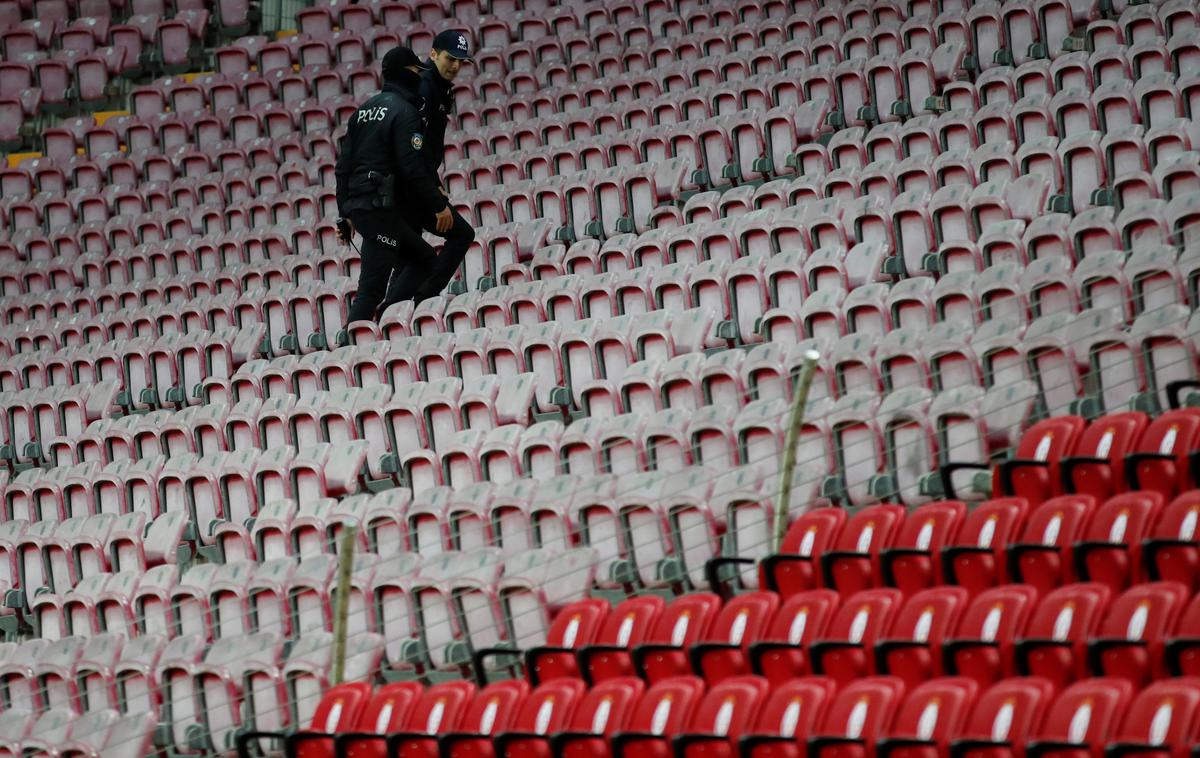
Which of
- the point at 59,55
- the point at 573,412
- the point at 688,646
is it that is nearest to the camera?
the point at 688,646

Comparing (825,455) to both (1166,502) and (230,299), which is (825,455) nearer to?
(1166,502)

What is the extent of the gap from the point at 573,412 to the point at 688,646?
2542 mm

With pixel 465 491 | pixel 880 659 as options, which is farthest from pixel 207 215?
pixel 880 659

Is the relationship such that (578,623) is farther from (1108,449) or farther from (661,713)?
(1108,449)

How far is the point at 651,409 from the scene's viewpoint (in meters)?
6.11

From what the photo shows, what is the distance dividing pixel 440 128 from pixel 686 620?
405cm

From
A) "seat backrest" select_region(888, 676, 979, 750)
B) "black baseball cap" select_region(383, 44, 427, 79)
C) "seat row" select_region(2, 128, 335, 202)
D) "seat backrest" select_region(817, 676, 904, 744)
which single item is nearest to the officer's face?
"black baseball cap" select_region(383, 44, 427, 79)

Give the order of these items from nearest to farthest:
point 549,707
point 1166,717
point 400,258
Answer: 1. point 1166,717
2. point 549,707
3. point 400,258

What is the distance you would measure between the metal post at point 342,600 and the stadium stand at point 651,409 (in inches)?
5.0

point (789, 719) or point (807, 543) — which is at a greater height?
point (807, 543)

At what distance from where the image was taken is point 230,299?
8672 millimetres

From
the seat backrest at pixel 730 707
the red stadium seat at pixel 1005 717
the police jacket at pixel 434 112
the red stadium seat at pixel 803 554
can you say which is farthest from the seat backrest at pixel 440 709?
the police jacket at pixel 434 112

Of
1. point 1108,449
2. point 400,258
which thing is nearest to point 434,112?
point 400,258

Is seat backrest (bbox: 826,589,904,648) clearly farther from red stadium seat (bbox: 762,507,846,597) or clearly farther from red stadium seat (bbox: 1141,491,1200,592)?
red stadium seat (bbox: 1141,491,1200,592)
